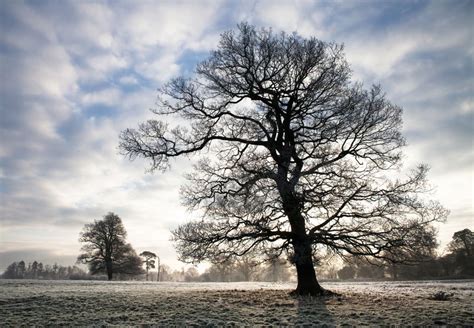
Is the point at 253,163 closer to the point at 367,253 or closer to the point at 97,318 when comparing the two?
the point at 367,253

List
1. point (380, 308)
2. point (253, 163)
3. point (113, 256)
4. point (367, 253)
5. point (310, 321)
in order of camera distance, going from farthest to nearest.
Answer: point (113, 256) < point (253, 163) < point (367, 253) < point (380, 308) < point (310, 321)

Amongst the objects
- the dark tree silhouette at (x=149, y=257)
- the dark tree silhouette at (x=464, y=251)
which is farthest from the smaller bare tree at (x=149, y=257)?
the dark tree silhouette at (x=464, y=251)

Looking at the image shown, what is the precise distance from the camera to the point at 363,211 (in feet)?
48.3

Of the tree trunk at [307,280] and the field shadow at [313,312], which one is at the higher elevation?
the tree trunk at [307,280]

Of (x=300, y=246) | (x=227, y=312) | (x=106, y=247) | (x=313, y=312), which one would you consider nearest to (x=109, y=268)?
(x=106, y=247)

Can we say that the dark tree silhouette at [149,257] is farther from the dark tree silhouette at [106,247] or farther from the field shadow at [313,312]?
the field shadow at [313,312]

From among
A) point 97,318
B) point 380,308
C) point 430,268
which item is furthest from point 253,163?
point 430,268

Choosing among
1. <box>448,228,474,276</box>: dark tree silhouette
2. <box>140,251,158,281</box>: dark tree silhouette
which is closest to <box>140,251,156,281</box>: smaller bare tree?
<box>140,251,158,281</box>: dark tree silhouette

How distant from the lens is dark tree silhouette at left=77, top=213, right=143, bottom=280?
55.5m

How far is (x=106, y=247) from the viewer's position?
55750mm

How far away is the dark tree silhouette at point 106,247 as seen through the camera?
55.5 m

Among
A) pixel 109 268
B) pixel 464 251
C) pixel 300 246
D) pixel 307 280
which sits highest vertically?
pixel 300 246

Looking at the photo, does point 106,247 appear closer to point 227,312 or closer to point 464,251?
point 227,312

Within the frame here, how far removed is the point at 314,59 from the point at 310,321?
12.1m
